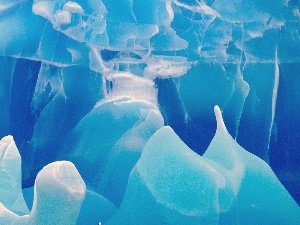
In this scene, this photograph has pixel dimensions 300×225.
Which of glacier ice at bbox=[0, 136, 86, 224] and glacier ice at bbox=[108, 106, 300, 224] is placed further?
glacier ice at bbox=[108, 106, 300, 224]

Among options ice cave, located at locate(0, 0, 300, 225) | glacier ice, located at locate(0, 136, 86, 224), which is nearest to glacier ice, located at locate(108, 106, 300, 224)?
ice cave, located at locate(0, 0, 300, 225)

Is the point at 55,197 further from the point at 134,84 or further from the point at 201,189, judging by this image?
the point at 134,84

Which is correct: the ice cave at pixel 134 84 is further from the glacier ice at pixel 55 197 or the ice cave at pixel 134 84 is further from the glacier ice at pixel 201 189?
the glacier ice at pixel 55 197

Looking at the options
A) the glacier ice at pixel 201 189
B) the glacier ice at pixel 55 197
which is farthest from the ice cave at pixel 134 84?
the glacier ice at pixel 55 197

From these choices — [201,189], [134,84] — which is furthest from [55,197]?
[134,84]

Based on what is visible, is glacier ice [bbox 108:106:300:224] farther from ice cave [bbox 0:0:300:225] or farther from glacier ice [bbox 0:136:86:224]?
glacier ice [bbox 0:136:86:224]

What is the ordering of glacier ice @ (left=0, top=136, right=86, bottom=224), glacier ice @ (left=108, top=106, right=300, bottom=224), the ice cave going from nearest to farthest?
glacier ice @ (left=0, top=136, right=86, bottom=224), glacier ice @ (left=108, top=106, right=300, bottom=224), the ice cave

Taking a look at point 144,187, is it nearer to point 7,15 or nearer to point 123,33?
point 123,33

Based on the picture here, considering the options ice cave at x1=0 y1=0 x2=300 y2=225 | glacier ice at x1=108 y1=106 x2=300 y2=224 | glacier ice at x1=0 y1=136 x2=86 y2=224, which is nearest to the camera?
glacier ice at x1=0 y1=136 x2=86 y2=224
